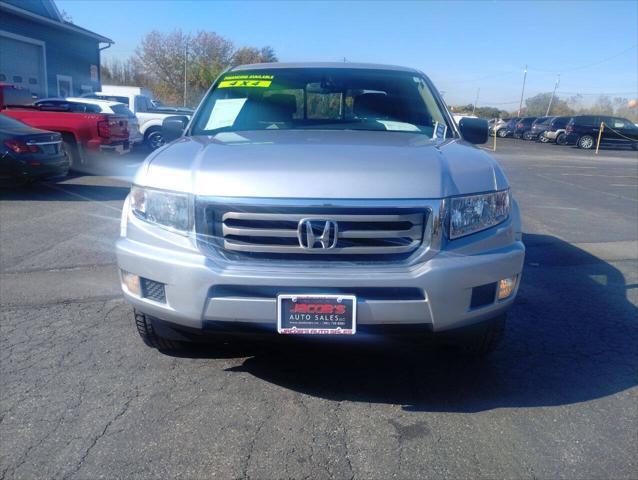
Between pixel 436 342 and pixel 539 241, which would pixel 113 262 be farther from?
pixel 539 241

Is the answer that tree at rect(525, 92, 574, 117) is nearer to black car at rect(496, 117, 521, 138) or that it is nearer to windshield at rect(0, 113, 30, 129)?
black car at rect(496, 117, 521, 138)

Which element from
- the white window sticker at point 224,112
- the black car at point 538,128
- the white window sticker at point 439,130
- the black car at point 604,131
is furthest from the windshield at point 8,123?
the black car at point 538,128

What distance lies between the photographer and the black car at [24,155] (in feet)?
29.5

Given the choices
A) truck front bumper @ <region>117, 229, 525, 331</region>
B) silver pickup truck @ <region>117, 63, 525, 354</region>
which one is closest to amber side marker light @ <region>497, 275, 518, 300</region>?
silver pickup truck @ <region>117, 63, 525, 354</region>

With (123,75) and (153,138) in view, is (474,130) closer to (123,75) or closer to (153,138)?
(153,138)

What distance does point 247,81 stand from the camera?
4438 millimetres

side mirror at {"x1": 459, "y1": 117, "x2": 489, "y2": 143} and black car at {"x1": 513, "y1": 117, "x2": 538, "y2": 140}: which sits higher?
side mirror at {"x1": 459, "y1": 117, "x2": 489, "y2": 143}

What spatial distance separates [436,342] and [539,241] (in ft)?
16.0

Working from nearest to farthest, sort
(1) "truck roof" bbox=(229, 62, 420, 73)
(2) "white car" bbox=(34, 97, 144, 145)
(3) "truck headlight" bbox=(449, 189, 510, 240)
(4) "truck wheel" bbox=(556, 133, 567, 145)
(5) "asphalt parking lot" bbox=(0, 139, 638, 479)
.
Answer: (5) "asphalt parking lot" bbox=(0, 139, 638, 479) → (3) "truck headlight" bbox=(449, 189, 510, 240) → (1) "truck roof" bbox=(229, 62, 420, 73) → (2) "white car" bbox=(34, 97, 144, 145) → (4) "truck wheel" bbox=(556, 133, 567, 145)

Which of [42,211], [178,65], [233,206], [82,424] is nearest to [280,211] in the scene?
[233,206]

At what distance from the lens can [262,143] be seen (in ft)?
10.6

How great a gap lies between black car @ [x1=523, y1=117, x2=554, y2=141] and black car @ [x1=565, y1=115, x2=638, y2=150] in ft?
13.5

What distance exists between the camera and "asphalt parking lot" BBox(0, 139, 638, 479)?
257 centimetres

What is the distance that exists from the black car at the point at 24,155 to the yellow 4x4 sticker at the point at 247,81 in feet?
19.9
